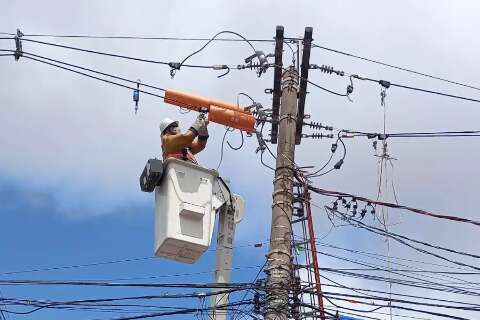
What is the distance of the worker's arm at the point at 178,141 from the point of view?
10070 millimetres

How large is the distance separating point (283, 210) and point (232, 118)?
1.37 meters

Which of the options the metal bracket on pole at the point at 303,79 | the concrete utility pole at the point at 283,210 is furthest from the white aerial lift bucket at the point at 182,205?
the metal bracket on pole at the point at 303,79

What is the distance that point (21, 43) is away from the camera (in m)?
10.4

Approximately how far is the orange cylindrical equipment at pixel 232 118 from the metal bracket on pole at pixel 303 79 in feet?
3.33

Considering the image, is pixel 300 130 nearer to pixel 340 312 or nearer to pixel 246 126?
pixel 246 126

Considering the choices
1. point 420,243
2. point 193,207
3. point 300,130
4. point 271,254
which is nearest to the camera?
point 193,207

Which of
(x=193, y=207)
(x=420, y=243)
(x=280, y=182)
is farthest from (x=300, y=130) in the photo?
(x=193, y=207)

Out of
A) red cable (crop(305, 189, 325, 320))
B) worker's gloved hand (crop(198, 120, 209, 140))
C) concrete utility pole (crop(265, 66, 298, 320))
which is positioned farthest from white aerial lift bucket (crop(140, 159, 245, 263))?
red cable (crop(305, 189, 325, 320))

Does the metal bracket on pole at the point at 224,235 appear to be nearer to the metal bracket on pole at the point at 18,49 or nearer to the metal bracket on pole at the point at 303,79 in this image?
the metal bracket on pole at the point at 303,79

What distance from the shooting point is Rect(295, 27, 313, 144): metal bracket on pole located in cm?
1159

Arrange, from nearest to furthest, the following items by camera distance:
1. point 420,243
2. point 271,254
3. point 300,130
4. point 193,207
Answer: point 193,207 < point 271,254 < point 420,243 < point 300,130

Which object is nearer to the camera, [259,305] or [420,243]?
[259,305]

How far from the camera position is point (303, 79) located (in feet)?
38.7

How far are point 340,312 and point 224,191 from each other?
2013mm
